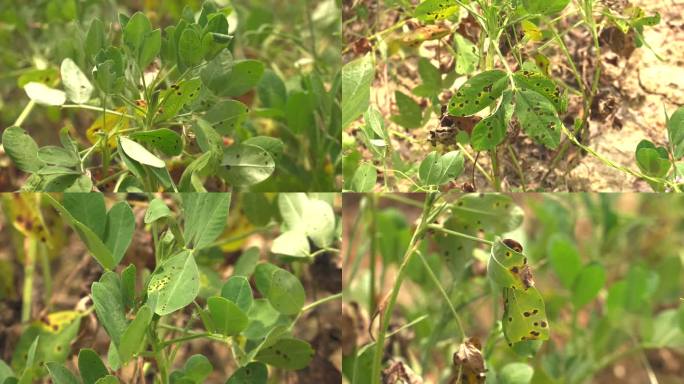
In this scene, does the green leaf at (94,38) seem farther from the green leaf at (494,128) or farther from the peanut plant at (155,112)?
the green leaf at (494,128)

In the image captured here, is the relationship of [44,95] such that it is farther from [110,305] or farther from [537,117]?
[537,117]

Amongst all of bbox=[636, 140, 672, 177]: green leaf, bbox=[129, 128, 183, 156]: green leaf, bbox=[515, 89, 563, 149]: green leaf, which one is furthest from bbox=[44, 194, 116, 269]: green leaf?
bbox=[636, 140, 672, 177]: green leaf

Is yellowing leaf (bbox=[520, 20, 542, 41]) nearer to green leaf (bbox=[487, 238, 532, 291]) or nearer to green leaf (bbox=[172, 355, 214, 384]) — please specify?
green leaf (bbox=[487, 238, 532, 291])

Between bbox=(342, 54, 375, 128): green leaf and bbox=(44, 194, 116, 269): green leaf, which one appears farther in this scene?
bbox=(342, 54, 375, 128): green leaf

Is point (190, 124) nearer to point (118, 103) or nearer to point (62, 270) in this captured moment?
point (118, 103)

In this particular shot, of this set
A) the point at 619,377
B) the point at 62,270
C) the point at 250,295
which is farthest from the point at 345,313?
the point at 619,377

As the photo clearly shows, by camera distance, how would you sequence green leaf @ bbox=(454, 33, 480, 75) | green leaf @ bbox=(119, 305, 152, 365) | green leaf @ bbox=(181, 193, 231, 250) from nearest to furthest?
green leaf @ bbox=(119, 305, 152, 365) < green leaf @ bbox=(181, 193, 231, 250) < green leaf @ bbox=(454, 33, 480, 75)

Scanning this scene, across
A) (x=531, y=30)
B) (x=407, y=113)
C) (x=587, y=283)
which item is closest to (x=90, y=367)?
(x=407, y=113)
